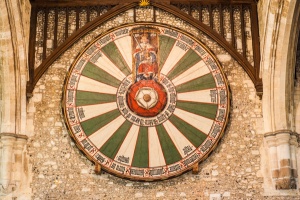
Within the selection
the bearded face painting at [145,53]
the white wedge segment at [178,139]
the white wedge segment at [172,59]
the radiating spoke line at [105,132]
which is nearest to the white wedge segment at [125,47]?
the bearded face painting at [145,53]

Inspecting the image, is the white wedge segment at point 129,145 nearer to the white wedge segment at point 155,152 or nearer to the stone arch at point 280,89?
the white wedge segment at point 155,152

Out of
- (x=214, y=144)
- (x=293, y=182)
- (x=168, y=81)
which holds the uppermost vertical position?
(x=168, y=81)

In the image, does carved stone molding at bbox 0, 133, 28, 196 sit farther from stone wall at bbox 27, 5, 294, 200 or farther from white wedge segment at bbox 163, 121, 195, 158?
white wedge segment at bbox 163, 121, 195, 158

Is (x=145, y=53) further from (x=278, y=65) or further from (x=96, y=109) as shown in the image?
(x=278, y=65)

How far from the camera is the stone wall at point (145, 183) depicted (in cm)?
888

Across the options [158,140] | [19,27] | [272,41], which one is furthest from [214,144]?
[19,27]

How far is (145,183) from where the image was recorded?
8.93m

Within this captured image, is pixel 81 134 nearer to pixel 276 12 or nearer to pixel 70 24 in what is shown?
pixel 70 24

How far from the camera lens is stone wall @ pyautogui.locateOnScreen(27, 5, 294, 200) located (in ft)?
29.1

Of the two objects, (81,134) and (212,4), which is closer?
(81,134)

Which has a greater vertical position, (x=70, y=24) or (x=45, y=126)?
(x=70, y=24)

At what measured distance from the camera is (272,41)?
30.0 feet

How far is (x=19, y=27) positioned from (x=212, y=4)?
292 cm

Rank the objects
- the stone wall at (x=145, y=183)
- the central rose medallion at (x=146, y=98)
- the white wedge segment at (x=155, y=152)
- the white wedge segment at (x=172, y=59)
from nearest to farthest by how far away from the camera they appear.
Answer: the stone wall at (x=145, y=183) < the white wedge segment at (x=155, y=152) < the central rose medallion at (x=146, y=98) < the white wedge segment at (x=172, y=59)
